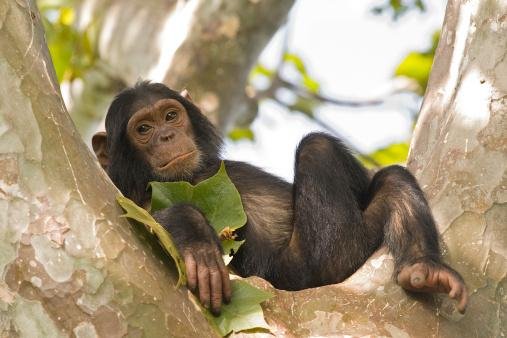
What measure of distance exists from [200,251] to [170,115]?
2.42 metres

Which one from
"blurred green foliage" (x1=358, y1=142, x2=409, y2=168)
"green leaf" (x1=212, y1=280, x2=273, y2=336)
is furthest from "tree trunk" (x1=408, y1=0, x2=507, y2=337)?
"blurred green foliage" (x1=358, y1=142, x2=409, y2=168)

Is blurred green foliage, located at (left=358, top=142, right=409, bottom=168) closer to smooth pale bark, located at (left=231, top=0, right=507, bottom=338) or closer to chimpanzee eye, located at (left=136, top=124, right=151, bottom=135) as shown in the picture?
chimpanzee eye, located at (left=136, top=124, right=151, bottom=135)

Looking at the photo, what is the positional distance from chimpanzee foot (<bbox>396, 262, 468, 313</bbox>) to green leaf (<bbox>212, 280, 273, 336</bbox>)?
74 centimetres

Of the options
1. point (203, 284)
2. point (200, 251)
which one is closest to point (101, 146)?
point (200, 251)

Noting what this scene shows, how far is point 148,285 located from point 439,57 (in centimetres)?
294

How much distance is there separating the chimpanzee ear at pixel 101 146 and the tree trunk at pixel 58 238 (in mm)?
2654

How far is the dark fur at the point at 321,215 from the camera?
511cm

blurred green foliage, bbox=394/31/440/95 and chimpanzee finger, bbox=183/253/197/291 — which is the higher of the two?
blurred green foliage, bbox=394/31/440/95

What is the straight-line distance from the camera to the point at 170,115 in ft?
21.4

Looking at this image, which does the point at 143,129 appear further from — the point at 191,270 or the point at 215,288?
the point at 215,288

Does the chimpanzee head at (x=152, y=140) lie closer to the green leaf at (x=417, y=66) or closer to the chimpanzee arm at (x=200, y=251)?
the chimpanzee arm at (x=200, y=251)

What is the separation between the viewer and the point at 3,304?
330 cm

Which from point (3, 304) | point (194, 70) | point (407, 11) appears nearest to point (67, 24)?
point (194, 70)

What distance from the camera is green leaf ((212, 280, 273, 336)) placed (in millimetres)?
3805
